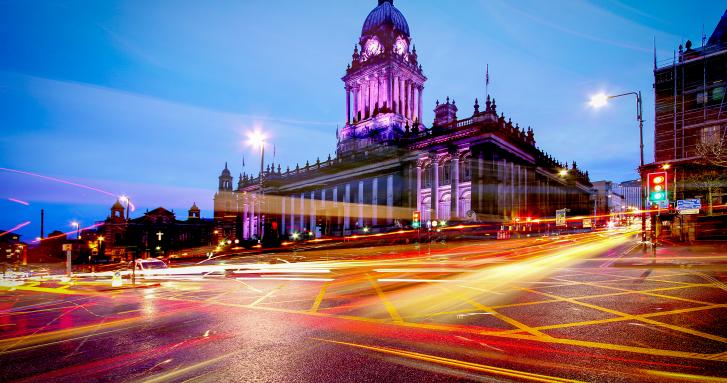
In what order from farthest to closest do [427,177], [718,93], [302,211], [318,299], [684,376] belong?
[302,211], [427,177], [718,93], [318,299], [684,376]

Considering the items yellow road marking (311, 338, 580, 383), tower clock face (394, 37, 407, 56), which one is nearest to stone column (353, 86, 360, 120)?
tower clock face (394, 37, 407, 56)

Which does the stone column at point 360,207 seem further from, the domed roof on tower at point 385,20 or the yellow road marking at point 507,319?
the yellow road marking at point 507,319

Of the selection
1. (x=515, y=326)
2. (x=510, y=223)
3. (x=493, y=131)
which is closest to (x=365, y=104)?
(x=493, y=131)

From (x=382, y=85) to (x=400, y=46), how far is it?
9.13 meters

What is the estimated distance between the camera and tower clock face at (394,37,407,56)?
71.2 metres

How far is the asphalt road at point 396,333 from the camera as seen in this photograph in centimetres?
535

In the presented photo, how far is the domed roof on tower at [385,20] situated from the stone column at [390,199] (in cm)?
3075

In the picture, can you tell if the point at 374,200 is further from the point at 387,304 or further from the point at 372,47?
the point at 387,304

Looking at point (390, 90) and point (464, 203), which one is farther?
point (390, 90)

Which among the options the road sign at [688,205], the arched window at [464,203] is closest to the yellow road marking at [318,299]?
the road sign at [688,205]

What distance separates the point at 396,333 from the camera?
23.6ft

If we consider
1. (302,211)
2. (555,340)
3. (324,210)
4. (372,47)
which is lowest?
(555,340)

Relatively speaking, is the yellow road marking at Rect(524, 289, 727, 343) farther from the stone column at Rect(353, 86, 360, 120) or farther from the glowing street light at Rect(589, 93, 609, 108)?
the stone column at Rect(353, 86, 360, 120)

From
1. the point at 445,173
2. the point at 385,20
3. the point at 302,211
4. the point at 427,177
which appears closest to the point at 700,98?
the point at 445,173
